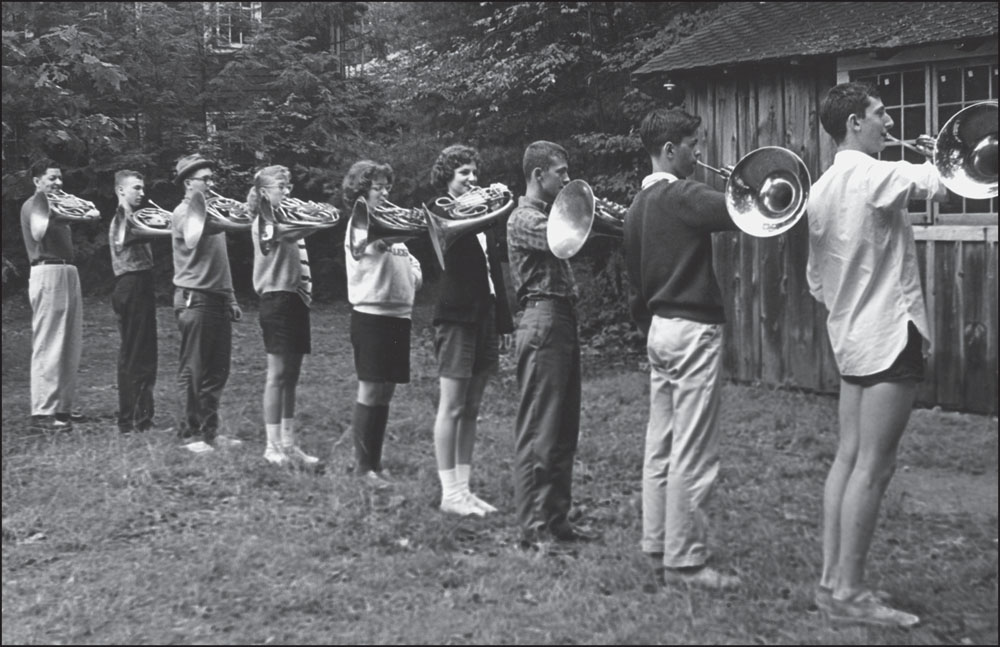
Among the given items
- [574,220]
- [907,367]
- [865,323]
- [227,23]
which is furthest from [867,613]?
[227,23]

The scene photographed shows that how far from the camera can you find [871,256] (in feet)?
15.3

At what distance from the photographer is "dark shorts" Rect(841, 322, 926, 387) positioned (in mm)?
4535

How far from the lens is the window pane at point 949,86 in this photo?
31.7 feet

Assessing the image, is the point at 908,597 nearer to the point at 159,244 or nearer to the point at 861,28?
the point at 861,28

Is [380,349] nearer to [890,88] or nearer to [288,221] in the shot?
[288,221]

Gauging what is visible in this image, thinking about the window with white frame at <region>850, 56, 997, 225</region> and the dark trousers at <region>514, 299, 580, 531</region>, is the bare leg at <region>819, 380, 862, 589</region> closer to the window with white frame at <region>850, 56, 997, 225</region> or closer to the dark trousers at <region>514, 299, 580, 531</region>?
the dark trousers at <region>514, 299, 580, 531</region>

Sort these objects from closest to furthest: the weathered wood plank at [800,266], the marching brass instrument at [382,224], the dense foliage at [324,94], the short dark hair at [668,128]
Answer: the short dark hair at [668,128] < the marching brass instrument at [382,224] < the weathered wood plank at [800,266] < the dense foliage at [324,94]

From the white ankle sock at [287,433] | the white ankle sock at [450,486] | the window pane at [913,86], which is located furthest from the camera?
the window pane at [913,86]

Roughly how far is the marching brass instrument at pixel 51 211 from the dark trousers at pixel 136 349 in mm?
707

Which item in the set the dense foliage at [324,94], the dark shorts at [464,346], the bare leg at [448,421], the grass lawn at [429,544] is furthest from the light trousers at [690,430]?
the dense foliage at [324,94]

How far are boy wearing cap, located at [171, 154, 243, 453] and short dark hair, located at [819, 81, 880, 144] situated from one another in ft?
17.1

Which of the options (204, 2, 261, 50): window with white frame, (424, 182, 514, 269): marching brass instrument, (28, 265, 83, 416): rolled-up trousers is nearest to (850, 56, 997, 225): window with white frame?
(424, 182, 514, 269): marching brass instrument

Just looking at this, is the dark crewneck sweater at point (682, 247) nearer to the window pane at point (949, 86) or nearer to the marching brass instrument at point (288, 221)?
the marching brass instrument at point (288, 221)

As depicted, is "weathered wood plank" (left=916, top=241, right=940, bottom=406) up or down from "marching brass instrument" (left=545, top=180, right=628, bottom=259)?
down
